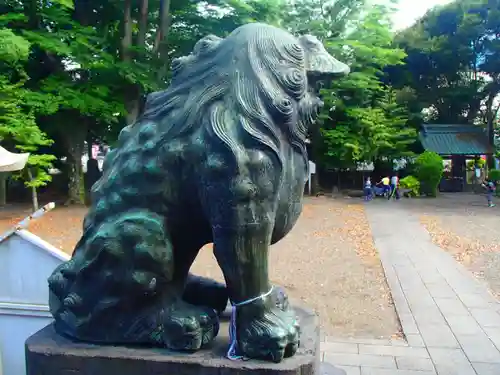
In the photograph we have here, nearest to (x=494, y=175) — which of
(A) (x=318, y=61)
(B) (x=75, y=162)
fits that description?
(B) (x=75, y=162)

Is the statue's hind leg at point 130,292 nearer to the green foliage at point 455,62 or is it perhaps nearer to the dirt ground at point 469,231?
the dirt ground at point 469,231

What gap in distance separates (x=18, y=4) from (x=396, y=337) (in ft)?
46.4

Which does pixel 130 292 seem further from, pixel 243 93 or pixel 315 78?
pixel 315 78

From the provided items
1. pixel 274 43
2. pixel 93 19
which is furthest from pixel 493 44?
pixel 274 43

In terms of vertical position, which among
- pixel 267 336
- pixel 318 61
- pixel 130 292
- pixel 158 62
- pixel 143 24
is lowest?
pixel 267 336

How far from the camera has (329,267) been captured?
862 cm

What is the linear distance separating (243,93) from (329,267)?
7.05m

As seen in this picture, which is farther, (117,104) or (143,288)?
(117,104)

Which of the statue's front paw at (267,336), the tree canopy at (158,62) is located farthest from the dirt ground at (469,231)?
the statue's front paw at (267,336)

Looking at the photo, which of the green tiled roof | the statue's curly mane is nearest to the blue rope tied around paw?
the statue's curly mane

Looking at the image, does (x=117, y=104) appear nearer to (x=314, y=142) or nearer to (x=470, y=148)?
(x=314, y=142)

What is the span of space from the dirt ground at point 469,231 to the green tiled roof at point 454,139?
14.4 feet

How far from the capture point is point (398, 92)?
24609mm

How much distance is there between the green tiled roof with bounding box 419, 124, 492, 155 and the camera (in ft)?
77.3
